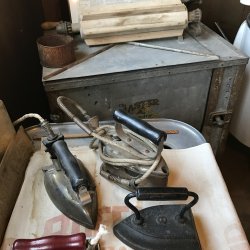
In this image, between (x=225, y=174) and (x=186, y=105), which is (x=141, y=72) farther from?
(x=225, y=174)

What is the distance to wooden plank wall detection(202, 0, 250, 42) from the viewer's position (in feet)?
4.79

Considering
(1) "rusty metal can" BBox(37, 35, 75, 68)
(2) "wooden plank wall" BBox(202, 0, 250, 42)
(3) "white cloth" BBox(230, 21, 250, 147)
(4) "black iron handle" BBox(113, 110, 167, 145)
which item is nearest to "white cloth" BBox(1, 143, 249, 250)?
(4) "black iron handle" BBox(113, 110, 167, 145)

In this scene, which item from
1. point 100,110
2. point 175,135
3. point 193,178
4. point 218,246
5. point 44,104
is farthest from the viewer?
point 44,104

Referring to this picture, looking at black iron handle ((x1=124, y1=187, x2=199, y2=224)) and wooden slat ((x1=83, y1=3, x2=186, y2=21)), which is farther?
wooden slat ((x1=83, y1=3, x2=186, y2=21))

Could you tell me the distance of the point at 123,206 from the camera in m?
0.69

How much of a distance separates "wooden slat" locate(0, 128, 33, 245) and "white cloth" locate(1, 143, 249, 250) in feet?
0.05

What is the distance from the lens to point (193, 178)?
0.75 metres

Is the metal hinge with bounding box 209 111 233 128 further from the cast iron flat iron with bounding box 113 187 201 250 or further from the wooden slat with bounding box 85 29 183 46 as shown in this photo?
the cast iron flat iron with bounding box 113 187 201 250

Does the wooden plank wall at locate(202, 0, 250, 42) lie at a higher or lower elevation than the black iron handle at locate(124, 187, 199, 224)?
higher

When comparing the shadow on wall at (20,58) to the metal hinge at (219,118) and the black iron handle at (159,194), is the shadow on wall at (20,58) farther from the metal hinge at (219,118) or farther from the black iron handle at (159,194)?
the metal hinge at (219,118)

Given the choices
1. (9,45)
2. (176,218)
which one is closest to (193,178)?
(176,218)

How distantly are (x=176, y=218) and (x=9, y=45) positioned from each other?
0.91 meters

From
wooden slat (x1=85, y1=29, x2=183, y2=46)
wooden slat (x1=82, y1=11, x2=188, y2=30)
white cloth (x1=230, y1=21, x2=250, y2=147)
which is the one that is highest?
wooden slat (x1=82, y1=11, x2=188, y2=30)

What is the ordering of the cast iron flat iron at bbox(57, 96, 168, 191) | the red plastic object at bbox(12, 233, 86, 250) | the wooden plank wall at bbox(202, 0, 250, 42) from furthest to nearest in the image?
the wooden plank wall at bbox(202, 0, 250, 42)
the cast iron flat iron at bbox(57, 96, 168, 191)
the red plastic object at bbox(12, 233, 86, 250)
